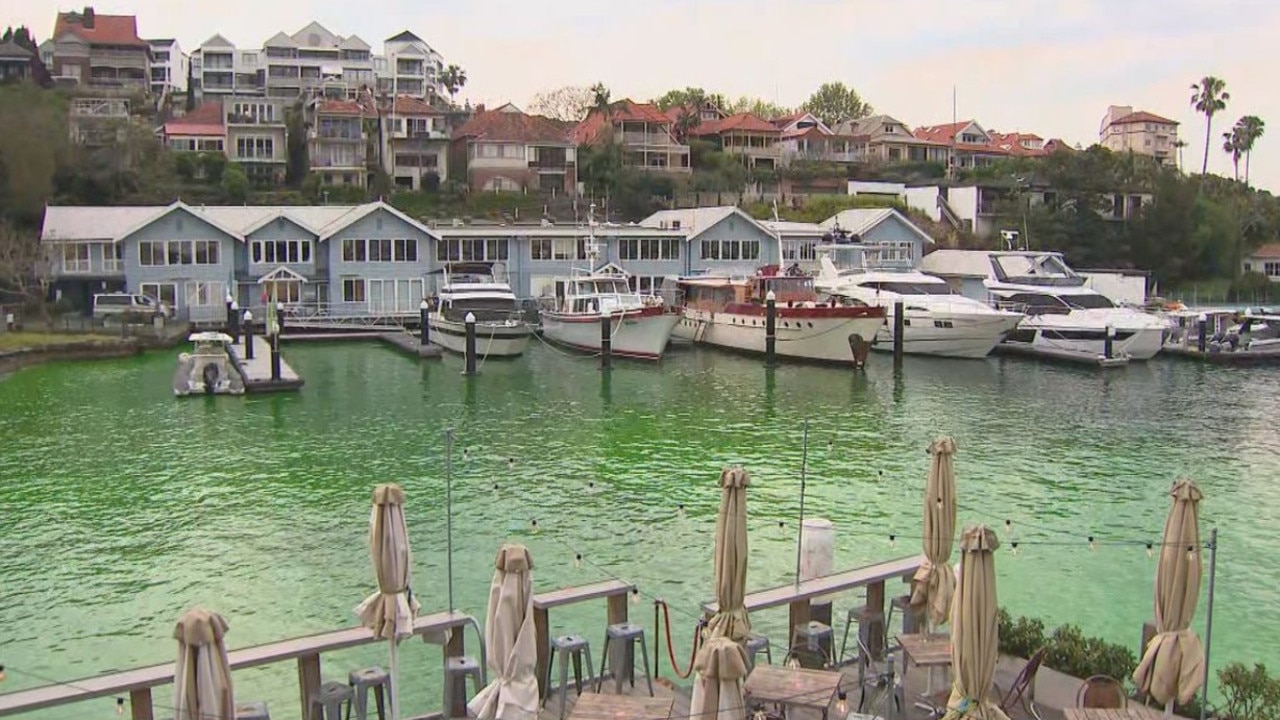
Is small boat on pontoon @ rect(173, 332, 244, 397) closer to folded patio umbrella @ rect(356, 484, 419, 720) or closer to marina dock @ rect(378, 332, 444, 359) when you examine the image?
marina dock @ rect(378, 332, 444, 359)

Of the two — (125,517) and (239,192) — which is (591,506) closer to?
(125,517)

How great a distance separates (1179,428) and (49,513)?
2595cm

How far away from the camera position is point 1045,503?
835 inches

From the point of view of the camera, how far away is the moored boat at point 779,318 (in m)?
40.6

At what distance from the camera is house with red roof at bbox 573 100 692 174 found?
275ft

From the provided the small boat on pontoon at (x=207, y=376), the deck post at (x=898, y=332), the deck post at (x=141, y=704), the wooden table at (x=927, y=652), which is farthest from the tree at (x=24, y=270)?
the wooden table at (x=927, y=652)

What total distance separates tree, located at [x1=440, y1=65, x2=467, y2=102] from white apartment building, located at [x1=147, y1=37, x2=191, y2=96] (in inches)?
976

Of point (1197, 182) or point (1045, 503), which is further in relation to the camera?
point (1197, 182)

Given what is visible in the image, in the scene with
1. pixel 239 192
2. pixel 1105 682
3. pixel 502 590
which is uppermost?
pixel 239 192

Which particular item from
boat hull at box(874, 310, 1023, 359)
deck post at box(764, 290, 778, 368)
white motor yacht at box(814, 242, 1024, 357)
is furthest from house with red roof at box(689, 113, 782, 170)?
deck post at box(764, 290, 778, 368)

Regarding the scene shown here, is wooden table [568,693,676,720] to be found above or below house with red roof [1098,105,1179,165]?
below

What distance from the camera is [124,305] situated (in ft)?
162

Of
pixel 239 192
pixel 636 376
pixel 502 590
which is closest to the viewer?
pixel 502 590

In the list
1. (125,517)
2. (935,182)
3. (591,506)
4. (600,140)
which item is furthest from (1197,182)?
(125,517)
